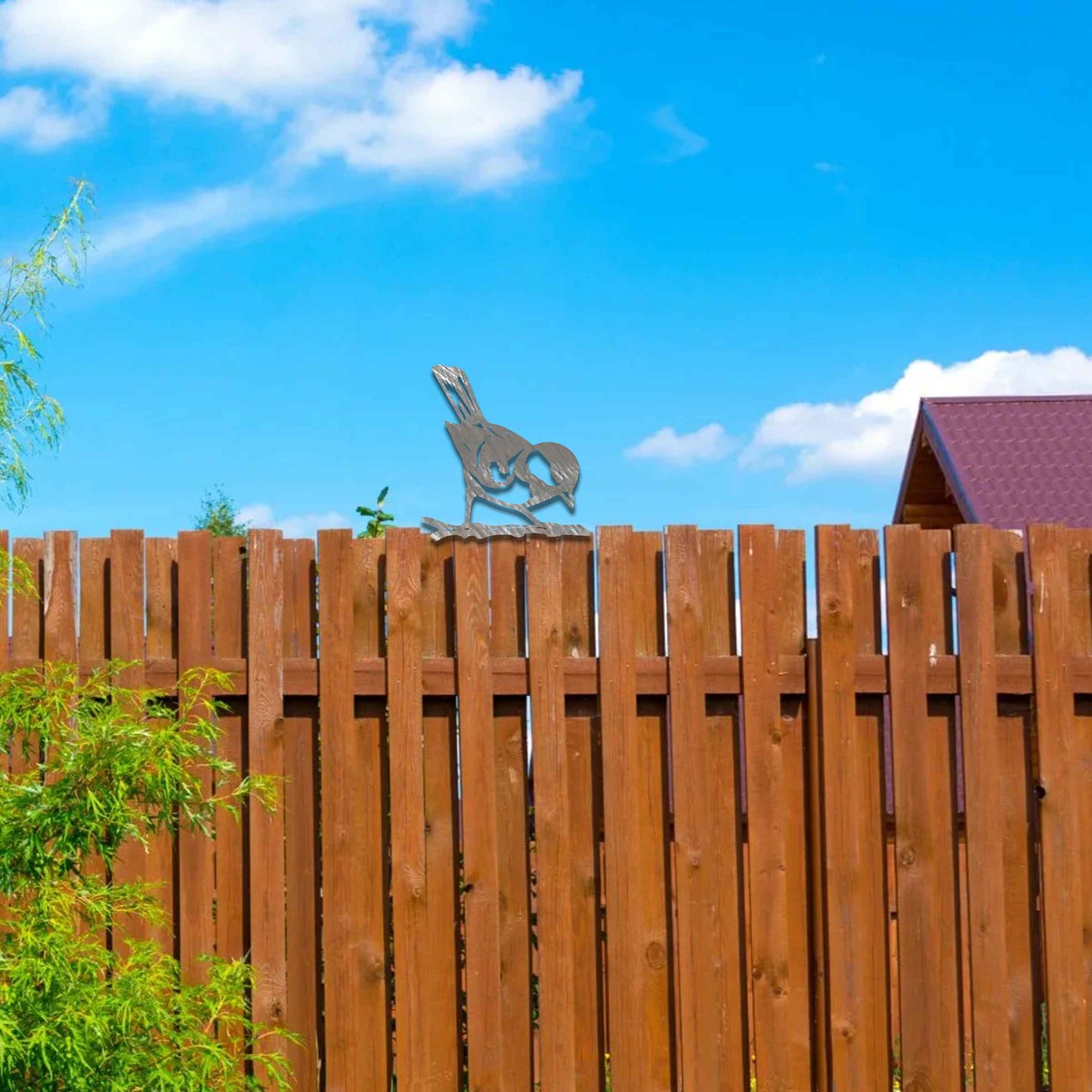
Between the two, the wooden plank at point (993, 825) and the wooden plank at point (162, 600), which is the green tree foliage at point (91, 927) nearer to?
the wooden plank at point (162, 600)

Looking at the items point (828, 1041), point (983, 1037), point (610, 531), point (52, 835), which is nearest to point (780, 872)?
point (828, 1041)

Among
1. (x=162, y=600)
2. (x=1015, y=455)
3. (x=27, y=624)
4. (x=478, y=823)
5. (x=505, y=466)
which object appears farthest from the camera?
(x=1015, y=455)

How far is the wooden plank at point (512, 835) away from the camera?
3.92 m

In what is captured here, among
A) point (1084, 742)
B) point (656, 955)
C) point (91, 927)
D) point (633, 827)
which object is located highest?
point (1084, 742)

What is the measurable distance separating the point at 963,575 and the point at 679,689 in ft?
3.44

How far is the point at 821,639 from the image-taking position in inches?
158

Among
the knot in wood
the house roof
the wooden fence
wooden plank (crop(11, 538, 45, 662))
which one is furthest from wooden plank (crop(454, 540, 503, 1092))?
the house roof

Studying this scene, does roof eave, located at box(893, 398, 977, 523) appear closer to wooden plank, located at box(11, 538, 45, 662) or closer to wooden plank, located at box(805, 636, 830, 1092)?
wooden plank, located at box(805, 636, 830, 1092)

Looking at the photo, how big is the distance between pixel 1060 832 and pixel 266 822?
102 inches

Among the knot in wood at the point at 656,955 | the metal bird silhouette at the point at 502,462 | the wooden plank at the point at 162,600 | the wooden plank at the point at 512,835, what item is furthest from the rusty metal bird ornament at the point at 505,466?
the knot in wood at the point at 656,955

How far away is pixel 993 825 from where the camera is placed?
4.09 metres

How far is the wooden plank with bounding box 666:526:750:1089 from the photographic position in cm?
392

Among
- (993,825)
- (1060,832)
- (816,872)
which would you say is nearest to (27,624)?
(816,872)

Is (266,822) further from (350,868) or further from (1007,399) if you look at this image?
(1007,399)
